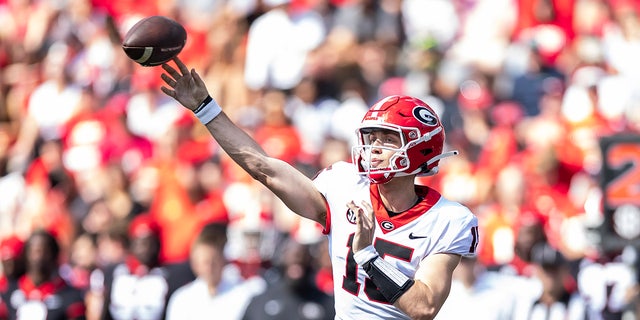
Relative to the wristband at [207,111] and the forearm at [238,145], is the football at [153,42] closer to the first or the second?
the wristband at [207,111]

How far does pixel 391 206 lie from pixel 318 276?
3547mm

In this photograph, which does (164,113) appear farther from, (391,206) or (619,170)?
(391,206)

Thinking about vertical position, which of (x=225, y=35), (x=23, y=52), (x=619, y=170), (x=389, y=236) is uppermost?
(x=389, y=236)

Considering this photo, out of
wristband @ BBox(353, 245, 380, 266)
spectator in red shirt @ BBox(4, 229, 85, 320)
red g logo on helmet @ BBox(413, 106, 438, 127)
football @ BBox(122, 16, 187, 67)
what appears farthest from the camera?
spectator in red shirt @ BBox(4, 229, 85, 320)

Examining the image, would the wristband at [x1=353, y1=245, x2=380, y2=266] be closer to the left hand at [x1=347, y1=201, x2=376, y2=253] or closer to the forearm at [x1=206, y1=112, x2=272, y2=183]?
the left hand at [x1=347, y1=201, x2=376, y2=253]

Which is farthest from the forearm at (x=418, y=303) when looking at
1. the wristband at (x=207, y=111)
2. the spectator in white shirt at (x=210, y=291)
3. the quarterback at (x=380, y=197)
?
the spectator in white shirt at (x=210, y=291)

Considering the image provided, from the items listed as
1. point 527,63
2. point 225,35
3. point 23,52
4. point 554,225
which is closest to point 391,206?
point 554,225

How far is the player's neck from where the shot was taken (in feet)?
18.6

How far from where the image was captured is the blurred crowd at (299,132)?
8961 millimetres

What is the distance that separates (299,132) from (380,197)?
6.42m

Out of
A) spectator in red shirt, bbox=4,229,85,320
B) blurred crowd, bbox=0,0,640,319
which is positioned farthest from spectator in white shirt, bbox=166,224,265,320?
spectator in red shirt, bbox=4,229,85,320

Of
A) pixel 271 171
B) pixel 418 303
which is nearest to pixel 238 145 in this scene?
pixel 271 171

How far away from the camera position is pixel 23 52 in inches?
619

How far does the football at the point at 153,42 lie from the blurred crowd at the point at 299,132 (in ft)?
11.0
